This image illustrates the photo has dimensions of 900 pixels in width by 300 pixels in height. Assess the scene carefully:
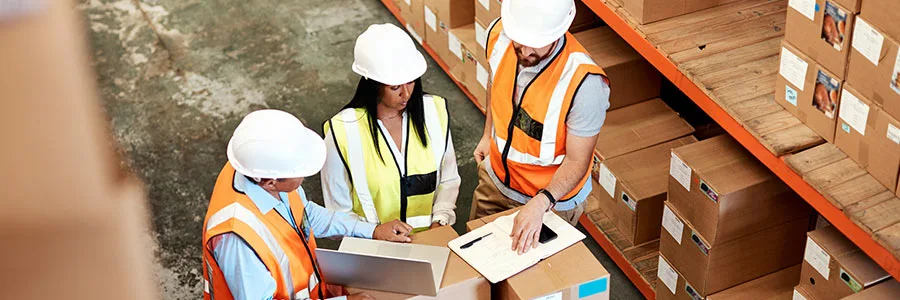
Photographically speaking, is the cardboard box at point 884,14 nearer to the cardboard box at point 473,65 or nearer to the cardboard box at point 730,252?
the cardboard box at point 730,252

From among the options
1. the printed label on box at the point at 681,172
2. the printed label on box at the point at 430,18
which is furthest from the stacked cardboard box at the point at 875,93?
the printed label on box at the point at 430,18

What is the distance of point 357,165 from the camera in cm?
383

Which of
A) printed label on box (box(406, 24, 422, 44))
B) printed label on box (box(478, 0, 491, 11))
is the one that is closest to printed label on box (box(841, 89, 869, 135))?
printed label on box (box(478, 0, 491, 11))

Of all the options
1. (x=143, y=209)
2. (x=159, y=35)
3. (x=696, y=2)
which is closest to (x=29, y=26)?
(x=159, y=35)

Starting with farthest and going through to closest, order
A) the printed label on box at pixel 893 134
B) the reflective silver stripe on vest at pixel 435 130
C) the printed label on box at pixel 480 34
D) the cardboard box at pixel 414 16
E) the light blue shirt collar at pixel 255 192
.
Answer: the cardboard box at pixel 414 16, the printed label on box at pixel 480 34, the reflective silver stripe on vest at pixel 435 130, the printed label on box at pixel 893 134, the light blue shirt collar at pixel 255 192

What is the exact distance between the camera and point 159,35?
Result: 25.3ft

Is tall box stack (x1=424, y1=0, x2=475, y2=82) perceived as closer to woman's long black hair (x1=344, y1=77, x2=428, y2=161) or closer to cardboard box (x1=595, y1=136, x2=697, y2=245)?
cardboard box (x1=595, y1=136, x2=697, y2=245)

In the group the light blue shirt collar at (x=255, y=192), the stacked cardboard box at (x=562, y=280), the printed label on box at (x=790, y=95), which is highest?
the light blue shirt collar at (x=255, y=192)

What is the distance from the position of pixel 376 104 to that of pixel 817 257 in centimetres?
177

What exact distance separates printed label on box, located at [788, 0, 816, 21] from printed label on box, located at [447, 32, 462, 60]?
2.95m

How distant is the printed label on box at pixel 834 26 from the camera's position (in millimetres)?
3439

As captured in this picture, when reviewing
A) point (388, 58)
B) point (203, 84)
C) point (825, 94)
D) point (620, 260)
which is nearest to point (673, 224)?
point (620, 260)

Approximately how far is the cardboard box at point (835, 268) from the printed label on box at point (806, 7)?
0.84m

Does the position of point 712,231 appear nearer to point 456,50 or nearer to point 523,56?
point 523,56
